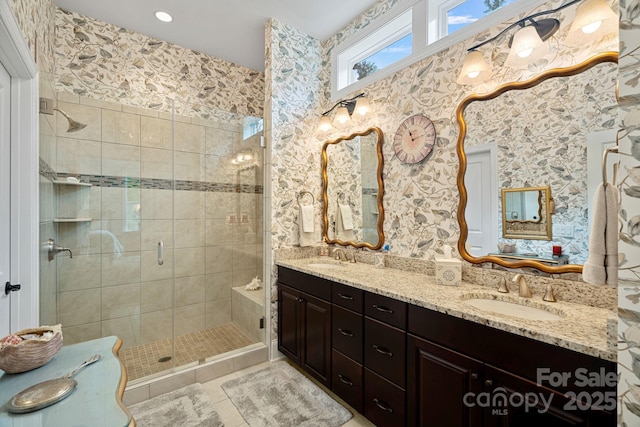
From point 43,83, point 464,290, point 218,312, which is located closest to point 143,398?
point 218,312

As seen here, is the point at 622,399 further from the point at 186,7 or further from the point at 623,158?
the point at 186,7

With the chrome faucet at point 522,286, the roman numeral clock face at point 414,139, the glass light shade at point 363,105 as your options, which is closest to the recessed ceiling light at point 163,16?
the glass light shade at point 363,105

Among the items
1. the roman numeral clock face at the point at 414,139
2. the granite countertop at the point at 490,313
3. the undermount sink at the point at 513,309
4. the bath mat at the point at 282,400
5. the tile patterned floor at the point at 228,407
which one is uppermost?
the roman numeral clock face at the point at 414,139

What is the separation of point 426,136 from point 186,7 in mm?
2269

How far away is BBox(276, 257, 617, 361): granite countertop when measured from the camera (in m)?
0.98

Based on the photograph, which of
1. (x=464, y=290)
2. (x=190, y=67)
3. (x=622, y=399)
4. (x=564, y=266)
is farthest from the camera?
(x=190, y=67)

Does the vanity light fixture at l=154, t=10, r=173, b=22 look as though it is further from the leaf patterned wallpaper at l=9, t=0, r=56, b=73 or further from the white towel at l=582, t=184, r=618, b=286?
the white towel at l=582, t=184, r=618, b=286

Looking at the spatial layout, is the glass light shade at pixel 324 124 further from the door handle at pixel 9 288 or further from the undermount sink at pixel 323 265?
the door handle at pixel 9 288

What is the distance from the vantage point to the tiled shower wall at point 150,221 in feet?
7.54

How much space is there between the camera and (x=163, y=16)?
98.7 inches

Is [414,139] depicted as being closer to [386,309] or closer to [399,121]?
[399,121]

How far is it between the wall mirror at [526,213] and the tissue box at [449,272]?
0.32 meters

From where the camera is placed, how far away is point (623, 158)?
0.82 metres

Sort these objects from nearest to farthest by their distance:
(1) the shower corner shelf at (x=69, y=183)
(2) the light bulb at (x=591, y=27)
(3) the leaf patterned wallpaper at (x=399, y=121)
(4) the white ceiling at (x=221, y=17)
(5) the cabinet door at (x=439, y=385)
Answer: (5) the cabinet door at (x=439, y=385) → (2) the light bulb at (x=591, y=27) → (3) the leaf patterned wallpaper at (x=399, y=121) → (1) the shower corner shelf at (x=69, y=183) → (4) the white ceiling at (x=221, y=17)
